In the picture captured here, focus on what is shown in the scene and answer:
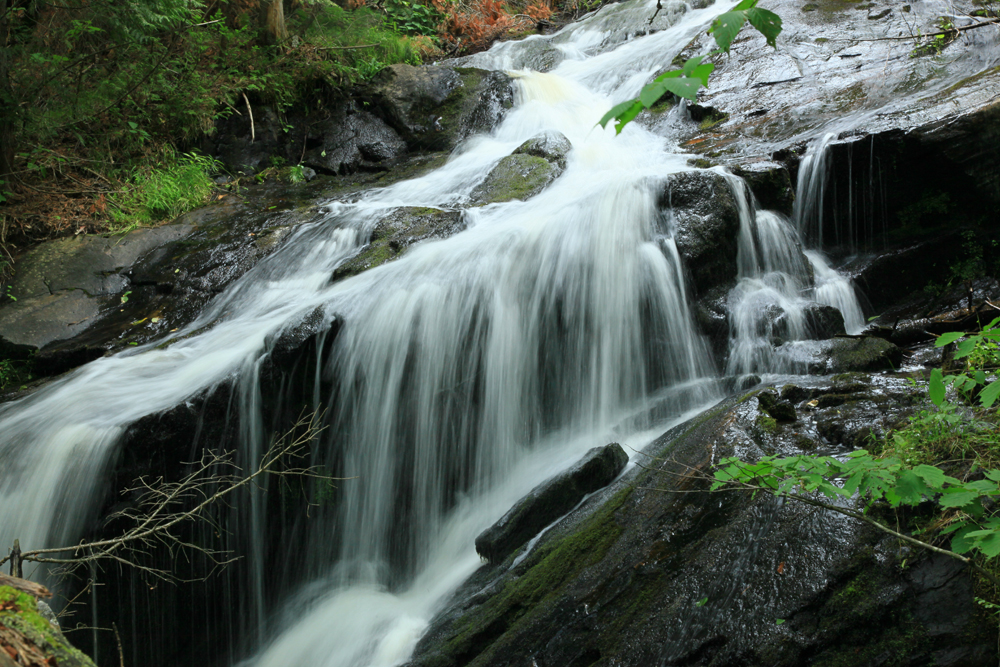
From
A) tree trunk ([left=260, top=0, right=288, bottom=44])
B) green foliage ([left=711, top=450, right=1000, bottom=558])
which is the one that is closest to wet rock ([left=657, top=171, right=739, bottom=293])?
green foliage ([left=711, top=450, right=1000, bottom=558])

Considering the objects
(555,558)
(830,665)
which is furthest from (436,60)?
(830,665)

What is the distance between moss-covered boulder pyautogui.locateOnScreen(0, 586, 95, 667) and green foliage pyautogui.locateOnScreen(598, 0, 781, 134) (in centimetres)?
193

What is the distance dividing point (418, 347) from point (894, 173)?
5.01 meters

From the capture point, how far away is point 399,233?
657 centimetres

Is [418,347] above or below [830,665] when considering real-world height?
above

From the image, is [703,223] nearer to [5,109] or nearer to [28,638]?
[28,638]

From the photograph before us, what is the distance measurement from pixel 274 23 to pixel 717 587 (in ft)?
36.3

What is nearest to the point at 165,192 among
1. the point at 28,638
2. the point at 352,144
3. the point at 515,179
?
the point at 352,144

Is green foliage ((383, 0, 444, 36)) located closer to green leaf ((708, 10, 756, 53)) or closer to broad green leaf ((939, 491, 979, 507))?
green leaf ((708, 10, 756, 53))

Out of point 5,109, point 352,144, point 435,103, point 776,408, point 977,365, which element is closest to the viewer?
point 977,365

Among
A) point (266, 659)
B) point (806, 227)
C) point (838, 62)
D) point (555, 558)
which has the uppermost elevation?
point (838, 62)

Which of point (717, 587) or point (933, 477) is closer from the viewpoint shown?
point (933, 477)

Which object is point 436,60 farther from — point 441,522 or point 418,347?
point 441,522

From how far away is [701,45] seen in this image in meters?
9.83
